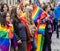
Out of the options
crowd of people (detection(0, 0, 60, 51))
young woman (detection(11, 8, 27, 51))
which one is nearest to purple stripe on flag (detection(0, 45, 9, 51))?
crowd of people (detection(0, 0, 60, 51))

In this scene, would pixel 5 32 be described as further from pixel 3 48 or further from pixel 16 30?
pixel 16 30

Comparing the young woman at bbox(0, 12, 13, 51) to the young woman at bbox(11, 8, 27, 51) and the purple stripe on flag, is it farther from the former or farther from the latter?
the young woman at bbox(11, 8, 27, 51)

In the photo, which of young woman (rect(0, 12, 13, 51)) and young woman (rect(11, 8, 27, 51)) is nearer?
young woman (rect(0, 12, 13, 51))

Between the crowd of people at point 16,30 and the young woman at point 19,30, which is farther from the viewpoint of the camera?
the young woman at point 19,30

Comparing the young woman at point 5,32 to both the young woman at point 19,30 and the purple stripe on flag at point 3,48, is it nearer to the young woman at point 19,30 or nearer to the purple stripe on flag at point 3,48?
the purple stripe on flag at point 3,48

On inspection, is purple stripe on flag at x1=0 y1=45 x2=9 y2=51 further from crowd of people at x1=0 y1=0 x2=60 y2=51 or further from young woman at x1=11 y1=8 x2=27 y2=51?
young woman at x1=11 y1=8 x2=27 y2=51

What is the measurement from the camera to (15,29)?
1009 centimetres

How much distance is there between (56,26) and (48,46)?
341 inches

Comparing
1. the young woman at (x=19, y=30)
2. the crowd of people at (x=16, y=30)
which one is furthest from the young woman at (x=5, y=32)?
the young woman at (x=19, y=30)

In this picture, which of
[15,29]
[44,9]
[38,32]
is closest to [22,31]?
[15,29]

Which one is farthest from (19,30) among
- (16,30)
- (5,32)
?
(5,32)

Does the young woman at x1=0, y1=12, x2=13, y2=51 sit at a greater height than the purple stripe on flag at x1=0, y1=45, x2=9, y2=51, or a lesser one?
greater

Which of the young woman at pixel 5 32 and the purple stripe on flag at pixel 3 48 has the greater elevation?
the young woman at pixel 5 32

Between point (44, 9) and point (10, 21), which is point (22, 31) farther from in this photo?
point (44, 9)
